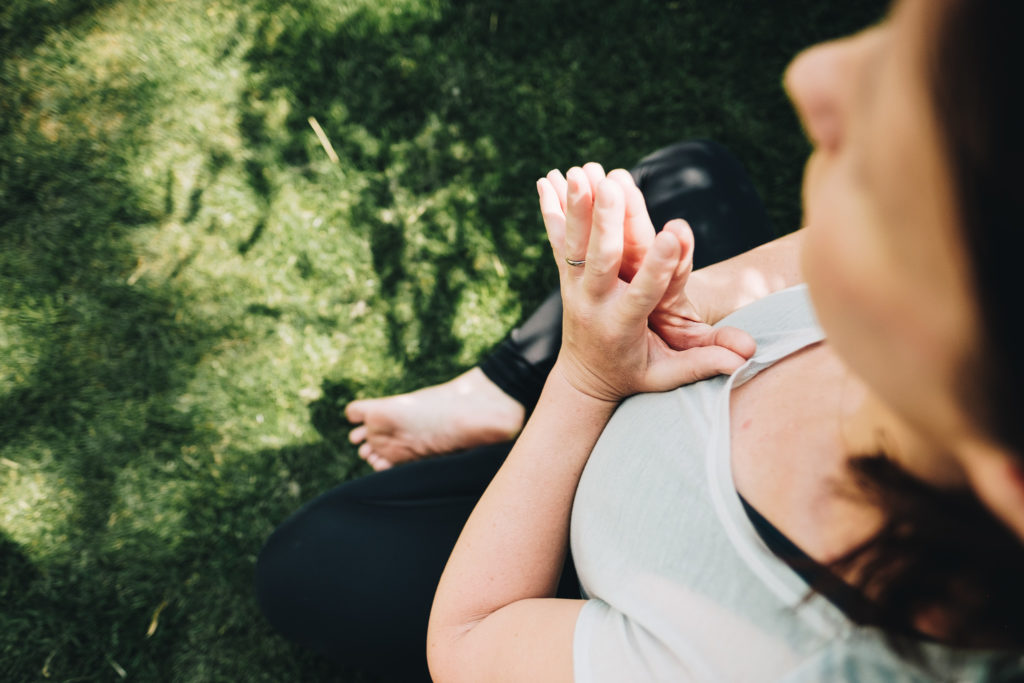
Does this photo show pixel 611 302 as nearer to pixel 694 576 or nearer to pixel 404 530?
pixel 694 576

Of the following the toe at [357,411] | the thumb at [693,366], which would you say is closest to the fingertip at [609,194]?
the thumb at [693,366]

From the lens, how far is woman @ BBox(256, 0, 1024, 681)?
0.62 meters

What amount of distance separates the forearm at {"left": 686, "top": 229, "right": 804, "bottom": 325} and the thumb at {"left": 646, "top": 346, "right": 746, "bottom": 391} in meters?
0.34

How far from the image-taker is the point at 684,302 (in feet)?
5.40

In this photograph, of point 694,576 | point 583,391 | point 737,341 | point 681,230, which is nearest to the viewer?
point 694,576

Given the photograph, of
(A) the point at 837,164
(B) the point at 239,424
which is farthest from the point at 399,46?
(A) the point at 837,164

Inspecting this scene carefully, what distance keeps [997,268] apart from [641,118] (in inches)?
131

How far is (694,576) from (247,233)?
10.1 feet

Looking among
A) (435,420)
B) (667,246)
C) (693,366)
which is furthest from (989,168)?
→ (435,420)

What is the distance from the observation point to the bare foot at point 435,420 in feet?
8.64

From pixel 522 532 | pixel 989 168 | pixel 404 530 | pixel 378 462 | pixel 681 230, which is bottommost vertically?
pixel 378 462

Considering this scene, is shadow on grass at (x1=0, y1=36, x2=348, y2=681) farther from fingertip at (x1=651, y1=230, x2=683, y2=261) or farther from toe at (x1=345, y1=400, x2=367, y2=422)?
fingertip at (x1=651, y1=230, x2=683, y2=261)

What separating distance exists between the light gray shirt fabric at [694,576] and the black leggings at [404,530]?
2.14 ft

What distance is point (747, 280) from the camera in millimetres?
1792
